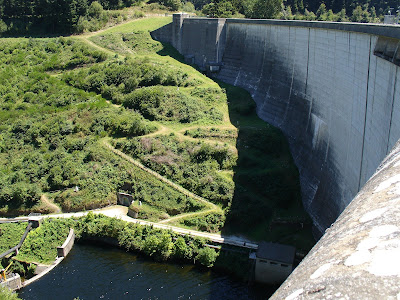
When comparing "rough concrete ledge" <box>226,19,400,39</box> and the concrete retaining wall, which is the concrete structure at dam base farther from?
the concrete retaining wall

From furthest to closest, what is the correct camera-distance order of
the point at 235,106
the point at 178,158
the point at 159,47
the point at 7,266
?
the point at 159,47, the point at 235,106, the point at 178,158, the point at 7,266

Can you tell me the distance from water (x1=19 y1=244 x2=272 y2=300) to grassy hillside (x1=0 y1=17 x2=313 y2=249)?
3815mm

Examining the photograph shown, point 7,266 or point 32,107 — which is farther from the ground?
point 32,107

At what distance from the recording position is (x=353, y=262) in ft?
14.5

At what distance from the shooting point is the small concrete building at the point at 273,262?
2327 cm

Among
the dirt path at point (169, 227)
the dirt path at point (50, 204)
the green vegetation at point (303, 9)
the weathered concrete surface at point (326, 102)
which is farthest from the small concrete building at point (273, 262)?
the green vegetation at point (303, 9)

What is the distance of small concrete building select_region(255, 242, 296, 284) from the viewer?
2327cm

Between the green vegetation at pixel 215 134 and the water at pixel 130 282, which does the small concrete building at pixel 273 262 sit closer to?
the water at pixel 130 282

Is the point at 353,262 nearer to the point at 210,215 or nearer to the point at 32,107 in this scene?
the point at 210,215

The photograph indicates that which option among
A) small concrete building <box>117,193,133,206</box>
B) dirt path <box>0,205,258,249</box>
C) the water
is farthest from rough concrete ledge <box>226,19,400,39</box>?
small concrete building <box>117,193,133,206</box>

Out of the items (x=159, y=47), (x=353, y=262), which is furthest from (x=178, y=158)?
(x=353, y=262)

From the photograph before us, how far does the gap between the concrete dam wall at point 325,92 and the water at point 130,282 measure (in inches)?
265

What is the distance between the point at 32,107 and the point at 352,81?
96.6 ft

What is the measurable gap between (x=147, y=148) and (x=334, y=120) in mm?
14474
